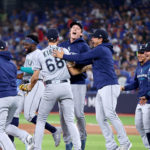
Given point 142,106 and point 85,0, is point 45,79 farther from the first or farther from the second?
point 85,0

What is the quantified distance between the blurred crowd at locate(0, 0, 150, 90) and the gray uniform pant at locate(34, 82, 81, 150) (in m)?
10.3

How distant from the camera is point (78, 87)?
9000 mm

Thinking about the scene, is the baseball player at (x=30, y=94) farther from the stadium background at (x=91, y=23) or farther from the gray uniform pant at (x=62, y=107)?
the stadium background at (x=91, y=23)

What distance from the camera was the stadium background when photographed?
18.5 metres

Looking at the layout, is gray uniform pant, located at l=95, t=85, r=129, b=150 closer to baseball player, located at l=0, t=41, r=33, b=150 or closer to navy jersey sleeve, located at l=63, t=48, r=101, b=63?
navy jersey sleeve, located at l=63, t=48, r=101, b=63

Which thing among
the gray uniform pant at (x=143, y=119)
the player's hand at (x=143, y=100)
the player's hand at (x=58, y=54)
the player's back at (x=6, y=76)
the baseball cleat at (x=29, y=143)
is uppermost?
the player's hand at (x=58, y=54)

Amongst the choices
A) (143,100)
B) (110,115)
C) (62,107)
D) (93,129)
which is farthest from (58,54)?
(93,129)

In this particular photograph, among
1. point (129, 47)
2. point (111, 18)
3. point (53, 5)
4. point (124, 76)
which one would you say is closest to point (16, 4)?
point (53, 5)

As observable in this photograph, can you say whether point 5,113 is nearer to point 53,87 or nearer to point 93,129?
point 53,87

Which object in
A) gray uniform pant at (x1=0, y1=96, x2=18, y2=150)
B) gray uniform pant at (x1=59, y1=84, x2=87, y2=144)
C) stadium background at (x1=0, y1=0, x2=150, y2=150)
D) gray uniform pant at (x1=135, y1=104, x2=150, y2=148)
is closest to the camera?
gray uniform pant at (x1=0, y1=96, x2=18, y2=150)

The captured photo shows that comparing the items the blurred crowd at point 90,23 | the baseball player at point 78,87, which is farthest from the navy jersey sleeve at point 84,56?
the blurred crowd at point 90,23

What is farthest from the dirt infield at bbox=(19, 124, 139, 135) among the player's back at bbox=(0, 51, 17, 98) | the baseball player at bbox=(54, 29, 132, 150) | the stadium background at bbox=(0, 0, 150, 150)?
the player's back at bbox=(0, 51, 17, 98)

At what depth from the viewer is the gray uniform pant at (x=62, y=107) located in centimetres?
808

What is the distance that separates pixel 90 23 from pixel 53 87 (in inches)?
651
